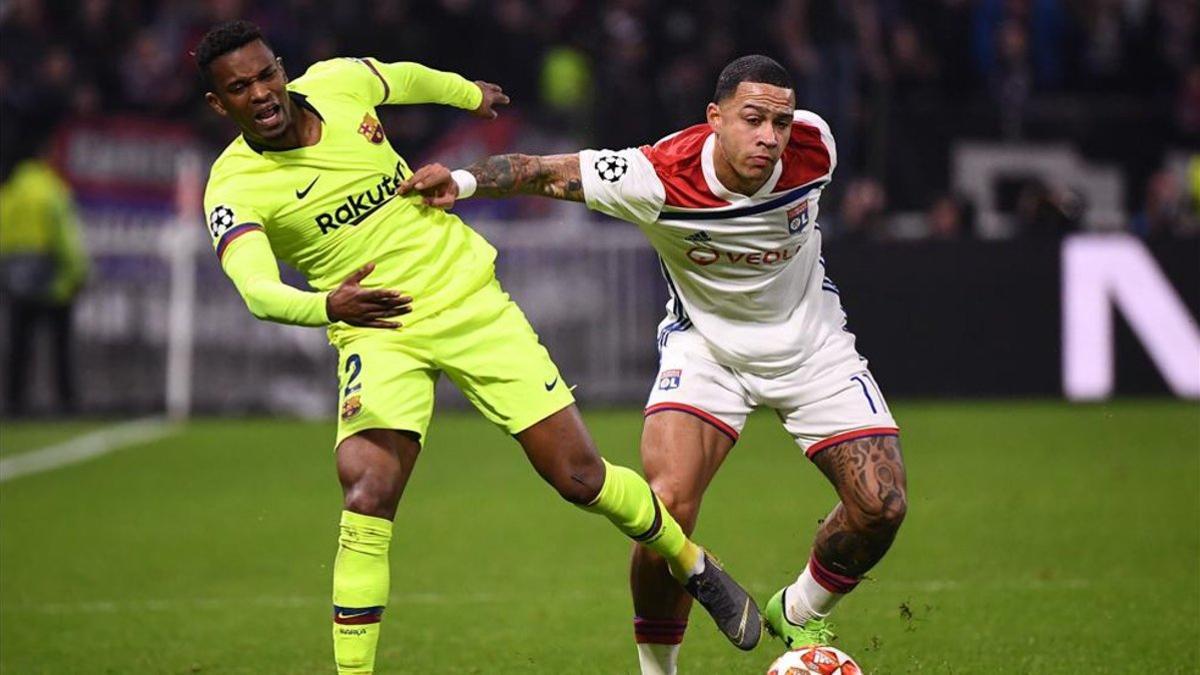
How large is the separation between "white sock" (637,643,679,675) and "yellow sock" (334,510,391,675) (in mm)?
1116

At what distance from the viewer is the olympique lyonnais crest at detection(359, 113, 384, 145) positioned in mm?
6879

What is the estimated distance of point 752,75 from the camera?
662cm

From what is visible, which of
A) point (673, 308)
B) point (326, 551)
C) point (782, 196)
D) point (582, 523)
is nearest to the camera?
point (782, 196)

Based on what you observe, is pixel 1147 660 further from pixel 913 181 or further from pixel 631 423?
pixel 913 181

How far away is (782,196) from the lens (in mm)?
6762

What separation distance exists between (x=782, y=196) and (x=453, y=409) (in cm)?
1123

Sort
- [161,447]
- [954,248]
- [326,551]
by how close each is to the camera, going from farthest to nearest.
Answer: [954,248] < [161,447] < [326,551]

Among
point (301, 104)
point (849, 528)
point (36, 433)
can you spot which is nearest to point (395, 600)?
point (849, 528)

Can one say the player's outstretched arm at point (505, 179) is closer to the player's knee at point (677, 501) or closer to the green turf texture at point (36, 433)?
the player's knee at point (677, 501)

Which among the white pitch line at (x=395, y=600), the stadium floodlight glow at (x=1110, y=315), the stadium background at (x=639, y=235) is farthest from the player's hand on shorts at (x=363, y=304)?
the stadium floodlight glow at (x=1110, y=315)

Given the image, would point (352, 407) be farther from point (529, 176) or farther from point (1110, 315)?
point (1110, 315)

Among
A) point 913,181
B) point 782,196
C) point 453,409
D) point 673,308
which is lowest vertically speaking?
point 453,409

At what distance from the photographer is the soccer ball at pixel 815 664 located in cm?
638

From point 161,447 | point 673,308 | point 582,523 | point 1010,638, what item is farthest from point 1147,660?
point 161,447
